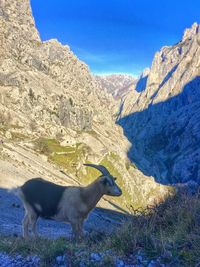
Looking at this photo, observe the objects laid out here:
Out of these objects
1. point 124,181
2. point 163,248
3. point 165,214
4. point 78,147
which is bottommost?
point 163,248

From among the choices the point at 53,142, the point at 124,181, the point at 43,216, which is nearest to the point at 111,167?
the point at 124,181

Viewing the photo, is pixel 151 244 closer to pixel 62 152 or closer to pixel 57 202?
pixel 57 202

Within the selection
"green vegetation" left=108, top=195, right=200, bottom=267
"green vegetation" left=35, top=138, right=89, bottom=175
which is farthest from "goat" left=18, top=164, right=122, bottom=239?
"green vegetation" left=35, top=138, right=89, bottom=175

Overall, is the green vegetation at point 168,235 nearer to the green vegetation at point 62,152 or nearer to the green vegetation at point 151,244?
the green vegetation at point 151,244

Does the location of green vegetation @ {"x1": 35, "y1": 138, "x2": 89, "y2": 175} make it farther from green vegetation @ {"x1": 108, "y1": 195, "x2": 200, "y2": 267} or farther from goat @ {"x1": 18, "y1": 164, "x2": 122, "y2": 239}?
green vegetation @ {"x1": 108, "y1": 195, "x2": 200, "y2": 267}

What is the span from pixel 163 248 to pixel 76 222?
876 centimetres

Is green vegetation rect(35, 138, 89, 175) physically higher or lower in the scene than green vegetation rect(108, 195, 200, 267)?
higher

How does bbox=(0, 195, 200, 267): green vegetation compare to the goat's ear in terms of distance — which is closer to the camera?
bbox=(0, 195, 200, 267): green vegetation

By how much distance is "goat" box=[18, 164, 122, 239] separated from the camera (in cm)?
1730

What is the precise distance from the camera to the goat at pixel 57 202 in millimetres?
17302

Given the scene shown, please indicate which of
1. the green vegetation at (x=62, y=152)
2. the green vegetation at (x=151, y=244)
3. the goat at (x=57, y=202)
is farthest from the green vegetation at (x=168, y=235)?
the green vegetation at (x=62, y=152)

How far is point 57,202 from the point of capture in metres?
17.3

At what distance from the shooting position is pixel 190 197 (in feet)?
40.5

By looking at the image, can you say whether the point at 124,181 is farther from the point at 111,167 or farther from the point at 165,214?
the point at 165,214
